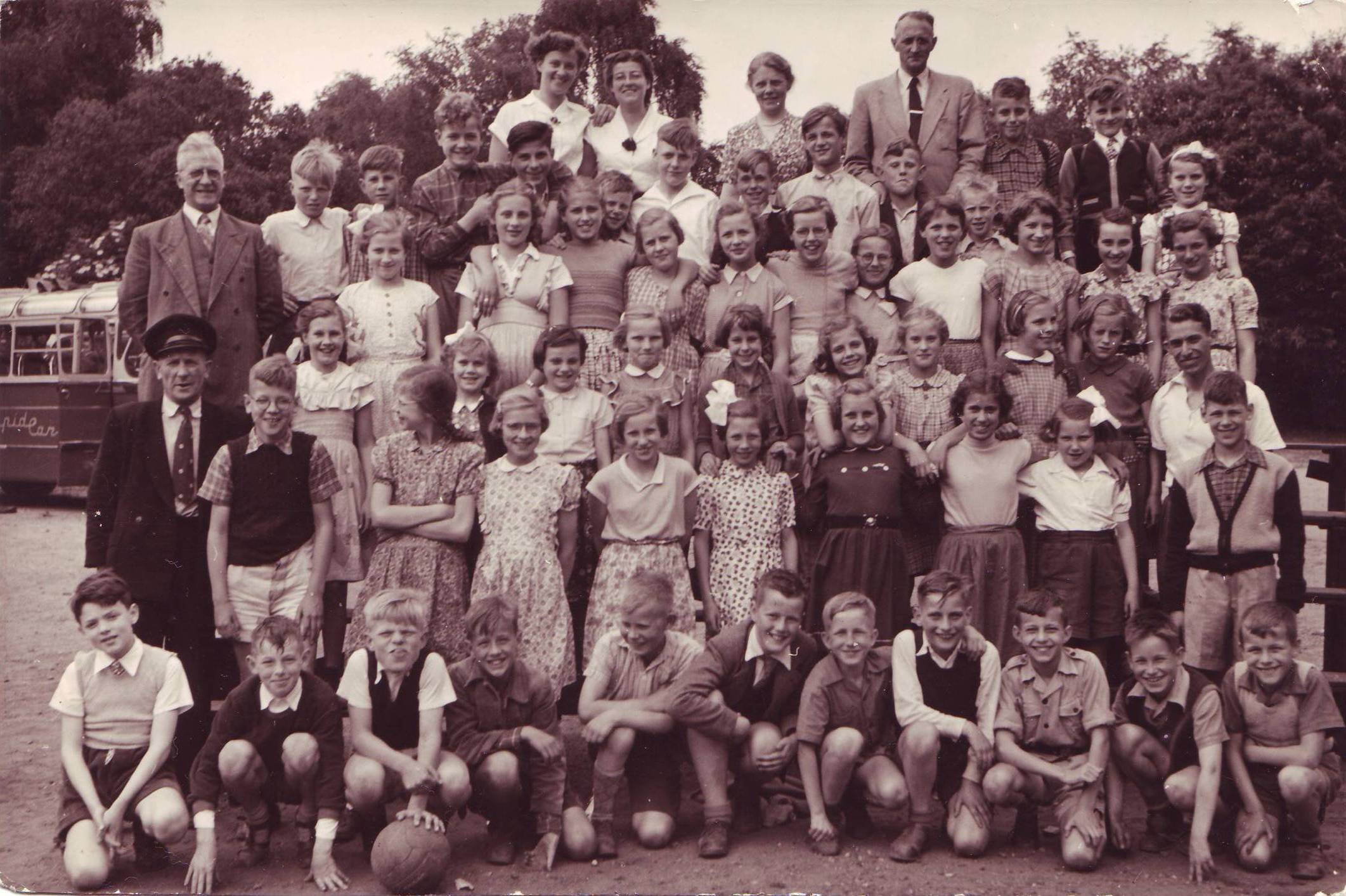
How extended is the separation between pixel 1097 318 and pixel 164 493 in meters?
4.14

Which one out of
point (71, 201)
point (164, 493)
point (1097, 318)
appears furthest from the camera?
point (71, 201)

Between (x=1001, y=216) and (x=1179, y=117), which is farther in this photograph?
(x=1179, y=117)

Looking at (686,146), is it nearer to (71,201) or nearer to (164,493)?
(164,493)

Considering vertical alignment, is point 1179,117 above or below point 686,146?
above

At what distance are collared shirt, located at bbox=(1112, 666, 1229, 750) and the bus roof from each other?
44.4 feet

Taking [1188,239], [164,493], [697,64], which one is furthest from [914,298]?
[697,64]

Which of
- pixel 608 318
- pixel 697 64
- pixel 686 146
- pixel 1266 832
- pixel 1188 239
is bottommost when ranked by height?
pixel 1266 832

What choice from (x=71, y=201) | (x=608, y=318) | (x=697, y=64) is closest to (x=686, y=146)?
(x=608, y=318)

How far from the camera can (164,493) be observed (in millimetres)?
5469

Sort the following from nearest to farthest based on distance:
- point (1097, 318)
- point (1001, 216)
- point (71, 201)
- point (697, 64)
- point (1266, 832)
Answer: point (1266, 832) → point (1097, 318) → point (1001, 216) → point (697, 64) → point (71, 201)

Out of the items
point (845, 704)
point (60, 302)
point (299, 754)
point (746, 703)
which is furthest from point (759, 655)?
point (60, 302)

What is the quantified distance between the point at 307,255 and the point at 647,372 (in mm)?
1972

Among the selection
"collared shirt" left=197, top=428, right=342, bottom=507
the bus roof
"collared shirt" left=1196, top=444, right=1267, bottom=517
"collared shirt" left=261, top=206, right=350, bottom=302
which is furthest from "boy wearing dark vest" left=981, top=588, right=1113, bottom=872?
the bus roof

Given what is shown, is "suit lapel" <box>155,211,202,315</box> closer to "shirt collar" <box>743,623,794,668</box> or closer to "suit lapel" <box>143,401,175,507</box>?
"suit lapel" <box>143,401,175,507</box>
